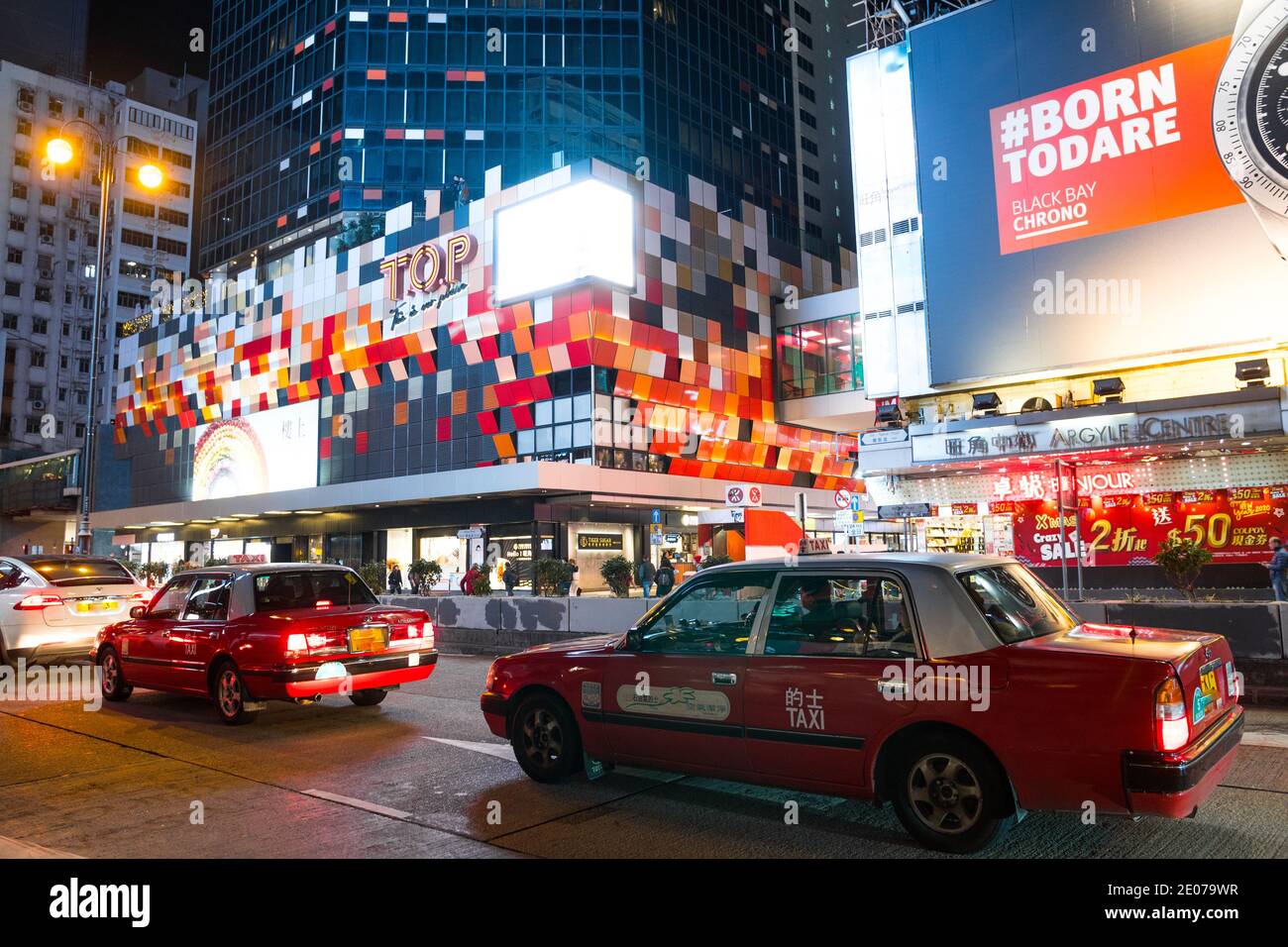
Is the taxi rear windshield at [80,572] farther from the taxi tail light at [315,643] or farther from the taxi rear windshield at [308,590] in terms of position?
the taxi tail light at [315,643]

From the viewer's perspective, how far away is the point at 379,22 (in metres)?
57.3

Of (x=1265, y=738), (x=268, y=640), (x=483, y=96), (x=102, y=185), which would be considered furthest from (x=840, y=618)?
(x=483, y=96)

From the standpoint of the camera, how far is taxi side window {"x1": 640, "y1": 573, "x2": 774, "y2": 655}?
206 inches

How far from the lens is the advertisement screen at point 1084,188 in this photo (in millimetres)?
19266

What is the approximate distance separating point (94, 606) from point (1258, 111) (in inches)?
987

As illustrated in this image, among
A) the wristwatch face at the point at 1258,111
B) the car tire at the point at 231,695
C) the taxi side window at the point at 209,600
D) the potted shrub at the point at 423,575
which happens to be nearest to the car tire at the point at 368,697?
the car tire at the point at 231,695

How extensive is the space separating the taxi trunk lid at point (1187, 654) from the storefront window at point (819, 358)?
37.9 metres

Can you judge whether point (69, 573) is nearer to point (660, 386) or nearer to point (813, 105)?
point (660, 386)

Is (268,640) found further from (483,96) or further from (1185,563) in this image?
(483,96)

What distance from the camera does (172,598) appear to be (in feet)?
31.1

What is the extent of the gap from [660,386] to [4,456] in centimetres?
6676

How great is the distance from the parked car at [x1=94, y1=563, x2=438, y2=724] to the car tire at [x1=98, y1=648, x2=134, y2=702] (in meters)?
0.06

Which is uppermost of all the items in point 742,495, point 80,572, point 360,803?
point 742,495
